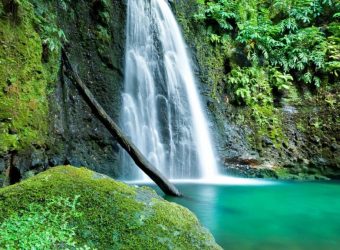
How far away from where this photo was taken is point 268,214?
4.91 metres

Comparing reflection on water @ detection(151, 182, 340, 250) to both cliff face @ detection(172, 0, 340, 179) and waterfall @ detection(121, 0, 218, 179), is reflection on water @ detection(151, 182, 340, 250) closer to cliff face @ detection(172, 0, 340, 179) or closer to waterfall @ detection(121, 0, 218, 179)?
waterfall @ detection(121, 0, 218, 179)

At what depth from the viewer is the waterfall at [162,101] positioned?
26.2 feet

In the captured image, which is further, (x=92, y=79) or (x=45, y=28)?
(x=92, y=79)

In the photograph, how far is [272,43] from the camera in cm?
1070

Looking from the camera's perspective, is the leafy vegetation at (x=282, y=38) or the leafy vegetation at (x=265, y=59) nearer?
the leafy vegetation at (x=265, y=59)

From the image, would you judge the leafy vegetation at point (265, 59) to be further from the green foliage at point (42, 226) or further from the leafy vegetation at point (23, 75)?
the green foliage at point (42, 226)

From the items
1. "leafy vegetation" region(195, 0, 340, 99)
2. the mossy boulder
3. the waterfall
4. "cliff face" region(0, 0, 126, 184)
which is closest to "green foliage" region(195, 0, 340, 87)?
"leafy vegetation" region(195, 0, 340, 99)

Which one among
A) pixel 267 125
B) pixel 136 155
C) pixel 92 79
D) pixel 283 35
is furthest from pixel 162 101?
pixel 283 35

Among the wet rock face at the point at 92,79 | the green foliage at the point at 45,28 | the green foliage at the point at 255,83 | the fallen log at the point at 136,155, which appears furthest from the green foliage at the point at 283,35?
the green foliage at the point at 45,28

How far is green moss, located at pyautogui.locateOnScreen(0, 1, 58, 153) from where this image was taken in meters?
4.16

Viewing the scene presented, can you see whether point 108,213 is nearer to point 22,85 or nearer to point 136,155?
point 22,85

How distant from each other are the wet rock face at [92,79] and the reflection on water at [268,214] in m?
1.98

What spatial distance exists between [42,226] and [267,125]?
8.65 meters

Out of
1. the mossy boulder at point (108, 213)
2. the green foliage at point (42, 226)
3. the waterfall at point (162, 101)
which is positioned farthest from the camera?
the waterfall at point (162, 101)
